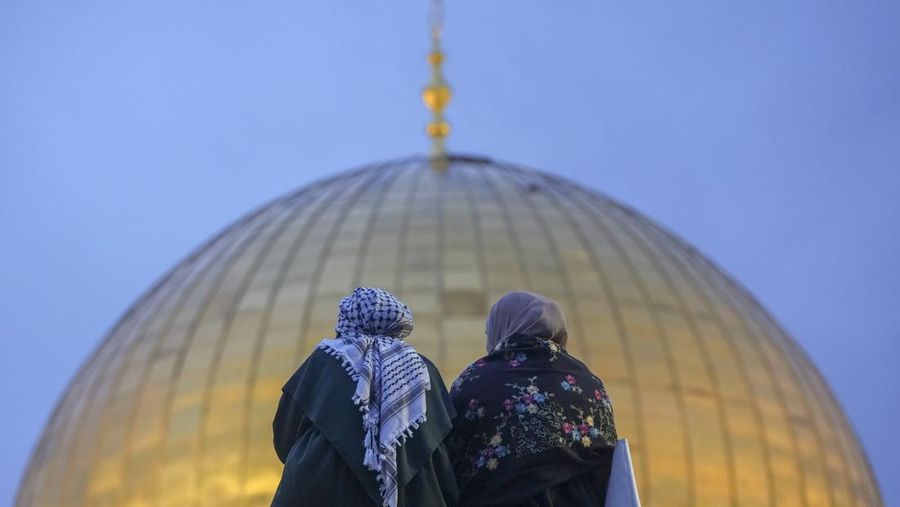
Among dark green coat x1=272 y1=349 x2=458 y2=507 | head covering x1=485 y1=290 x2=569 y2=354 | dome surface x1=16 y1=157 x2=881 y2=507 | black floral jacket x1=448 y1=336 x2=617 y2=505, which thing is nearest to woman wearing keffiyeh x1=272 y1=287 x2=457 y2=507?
dark green coat x1=272 y1=349 x2=458 y2=507

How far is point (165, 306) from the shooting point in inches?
544

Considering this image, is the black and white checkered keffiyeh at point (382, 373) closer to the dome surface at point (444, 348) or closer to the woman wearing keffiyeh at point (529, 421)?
the woman wearing keffiyeh at point (529, 421)

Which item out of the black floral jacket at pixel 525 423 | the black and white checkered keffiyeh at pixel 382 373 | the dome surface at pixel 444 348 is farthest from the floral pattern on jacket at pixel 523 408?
the dome surface at pixel 444 348

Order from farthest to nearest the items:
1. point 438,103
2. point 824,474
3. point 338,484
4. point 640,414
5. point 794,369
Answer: point 438,103 → point 794,369 → point 824,474 → point 640,414 → point 338,484

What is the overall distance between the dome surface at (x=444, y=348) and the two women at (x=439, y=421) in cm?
645

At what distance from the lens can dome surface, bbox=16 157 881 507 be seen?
1198 centimetres

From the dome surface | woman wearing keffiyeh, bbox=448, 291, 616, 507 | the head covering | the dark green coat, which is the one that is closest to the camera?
the dark green coat

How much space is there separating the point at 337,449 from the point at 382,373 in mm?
283

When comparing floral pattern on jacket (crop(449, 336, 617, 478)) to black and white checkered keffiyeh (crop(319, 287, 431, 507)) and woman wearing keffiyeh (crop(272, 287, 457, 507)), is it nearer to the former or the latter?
woman wearing keffiyeh (crop(272, 287, 457, 507))

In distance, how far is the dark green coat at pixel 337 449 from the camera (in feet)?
15.8

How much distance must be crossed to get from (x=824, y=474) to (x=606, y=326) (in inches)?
86.3

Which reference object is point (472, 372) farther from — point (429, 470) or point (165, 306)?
point (165, 306)

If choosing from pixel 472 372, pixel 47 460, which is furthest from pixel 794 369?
pixel 472 372

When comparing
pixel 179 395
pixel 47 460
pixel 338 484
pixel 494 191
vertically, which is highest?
pixel 338 484
